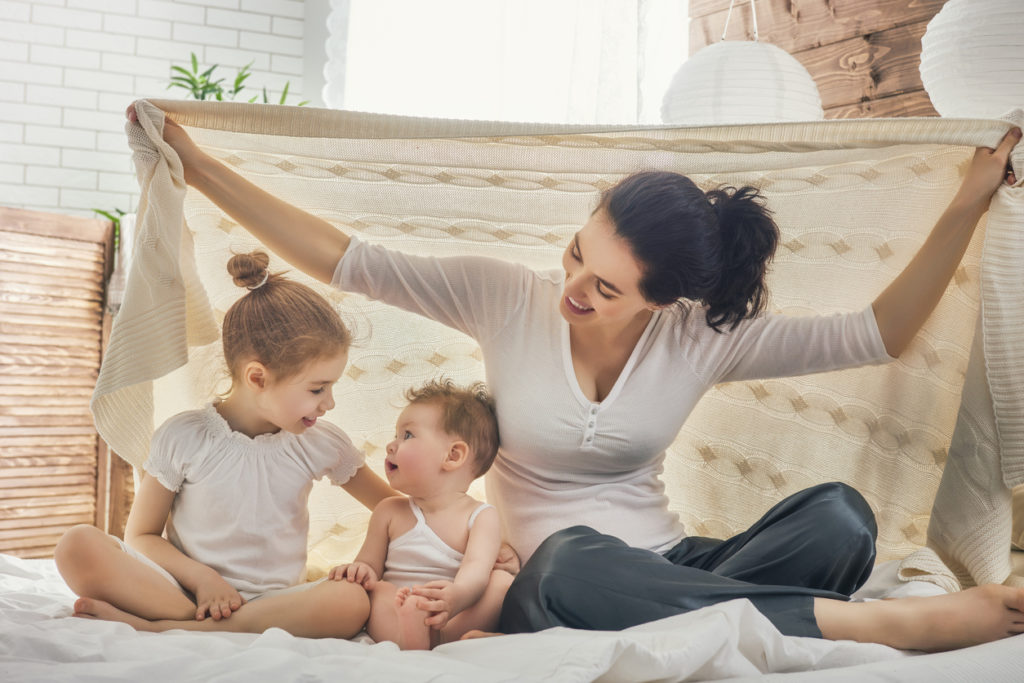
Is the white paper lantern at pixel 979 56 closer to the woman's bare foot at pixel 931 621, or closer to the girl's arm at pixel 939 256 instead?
the girl's arm at pixel 939 256

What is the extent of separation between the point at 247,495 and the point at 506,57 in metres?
1.95

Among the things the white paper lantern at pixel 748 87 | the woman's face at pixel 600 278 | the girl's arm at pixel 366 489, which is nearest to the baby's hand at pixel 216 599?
the girl's arm at pixel 366 489

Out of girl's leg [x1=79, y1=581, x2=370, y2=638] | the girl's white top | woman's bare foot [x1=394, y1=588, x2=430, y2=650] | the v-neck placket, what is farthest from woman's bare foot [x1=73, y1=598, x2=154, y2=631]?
the v-neck placket

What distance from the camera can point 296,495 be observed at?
116 centimetres

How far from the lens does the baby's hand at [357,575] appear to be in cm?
108

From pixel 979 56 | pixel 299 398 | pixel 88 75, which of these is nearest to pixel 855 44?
pixel 979 56

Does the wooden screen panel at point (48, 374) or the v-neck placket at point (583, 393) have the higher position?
the v-neck placket at point (583, 393)

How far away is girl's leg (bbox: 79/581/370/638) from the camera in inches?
40.3

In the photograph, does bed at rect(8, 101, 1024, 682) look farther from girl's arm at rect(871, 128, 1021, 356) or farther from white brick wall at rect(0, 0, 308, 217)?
white brick wall at rect(0, 0, 308, 217)

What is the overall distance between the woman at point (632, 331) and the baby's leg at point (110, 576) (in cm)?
38

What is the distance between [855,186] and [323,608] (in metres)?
0.90

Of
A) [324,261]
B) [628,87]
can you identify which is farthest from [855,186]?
[628,87]

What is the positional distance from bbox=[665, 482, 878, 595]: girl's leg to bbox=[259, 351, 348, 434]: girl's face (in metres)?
0.51

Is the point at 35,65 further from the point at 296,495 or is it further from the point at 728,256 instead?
the point at 728,256
